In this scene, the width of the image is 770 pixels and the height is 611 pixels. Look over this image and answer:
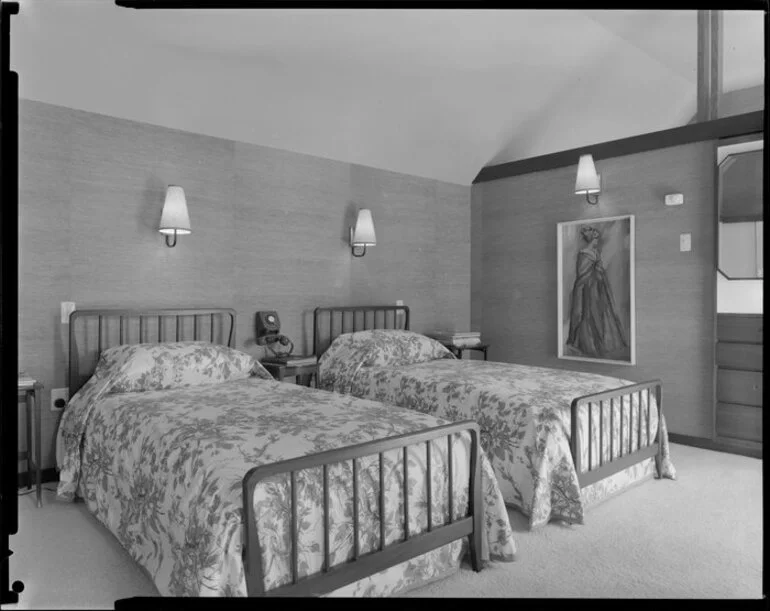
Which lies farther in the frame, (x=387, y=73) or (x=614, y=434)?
(x=387, y=73)

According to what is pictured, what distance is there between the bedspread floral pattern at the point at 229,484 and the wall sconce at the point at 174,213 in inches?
41.7

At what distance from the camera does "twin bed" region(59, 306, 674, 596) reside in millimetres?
1653

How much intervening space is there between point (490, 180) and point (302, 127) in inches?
76.7

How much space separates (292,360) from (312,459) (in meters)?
2.01

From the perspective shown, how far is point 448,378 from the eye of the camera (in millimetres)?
3281

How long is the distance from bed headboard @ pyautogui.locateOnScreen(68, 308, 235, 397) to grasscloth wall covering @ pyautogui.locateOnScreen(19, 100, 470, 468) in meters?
0.07

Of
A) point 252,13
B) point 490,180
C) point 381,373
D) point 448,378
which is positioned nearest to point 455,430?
point 448,378

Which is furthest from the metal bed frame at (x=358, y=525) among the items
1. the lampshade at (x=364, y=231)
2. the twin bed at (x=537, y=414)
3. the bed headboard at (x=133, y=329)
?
the lampshade at (x=364, y=231)

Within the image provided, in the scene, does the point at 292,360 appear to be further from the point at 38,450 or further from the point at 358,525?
the point at 358,525

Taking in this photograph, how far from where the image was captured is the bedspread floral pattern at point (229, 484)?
162 centimetres

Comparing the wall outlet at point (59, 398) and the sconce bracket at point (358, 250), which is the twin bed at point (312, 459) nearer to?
the wall outlet at point (59, 398)

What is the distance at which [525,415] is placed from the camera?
2678mm

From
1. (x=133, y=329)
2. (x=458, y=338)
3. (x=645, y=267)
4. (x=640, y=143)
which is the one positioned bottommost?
(x=458, y=338)

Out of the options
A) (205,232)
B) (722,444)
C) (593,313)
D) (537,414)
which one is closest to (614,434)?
(537,414)
